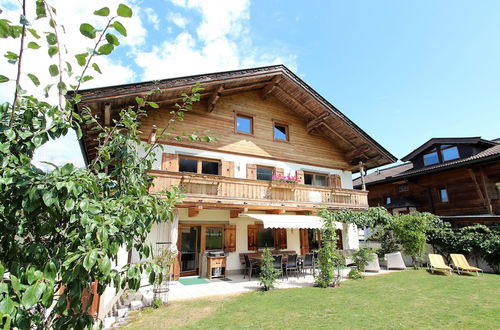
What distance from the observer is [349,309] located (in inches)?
268

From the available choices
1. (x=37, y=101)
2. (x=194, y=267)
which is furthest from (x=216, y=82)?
(x=37, y=101)

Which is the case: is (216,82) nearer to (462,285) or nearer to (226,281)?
(226,281)

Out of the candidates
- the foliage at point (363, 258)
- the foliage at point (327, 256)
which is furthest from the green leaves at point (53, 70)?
the foliage at point (363, 258)

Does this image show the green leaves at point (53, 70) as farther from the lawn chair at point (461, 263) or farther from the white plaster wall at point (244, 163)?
the lawn chair at point (461, 263)

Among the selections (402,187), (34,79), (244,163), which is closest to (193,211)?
(244,163)

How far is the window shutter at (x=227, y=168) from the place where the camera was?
42.4 ft

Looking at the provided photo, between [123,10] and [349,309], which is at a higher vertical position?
[123,10]

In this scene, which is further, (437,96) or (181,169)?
(437,96)

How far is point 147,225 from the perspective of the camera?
6.31 feet

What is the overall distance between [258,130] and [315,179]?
462 centimetres

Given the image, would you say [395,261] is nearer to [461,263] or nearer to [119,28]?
[461,263]

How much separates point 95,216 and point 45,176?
35 centimetres

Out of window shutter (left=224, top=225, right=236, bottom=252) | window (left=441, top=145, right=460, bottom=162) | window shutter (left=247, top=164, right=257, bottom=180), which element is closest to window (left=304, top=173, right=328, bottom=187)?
window shutter (left=247, top=164, right=257, bottom=180)

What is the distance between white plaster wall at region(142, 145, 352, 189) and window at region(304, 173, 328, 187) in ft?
0.94
